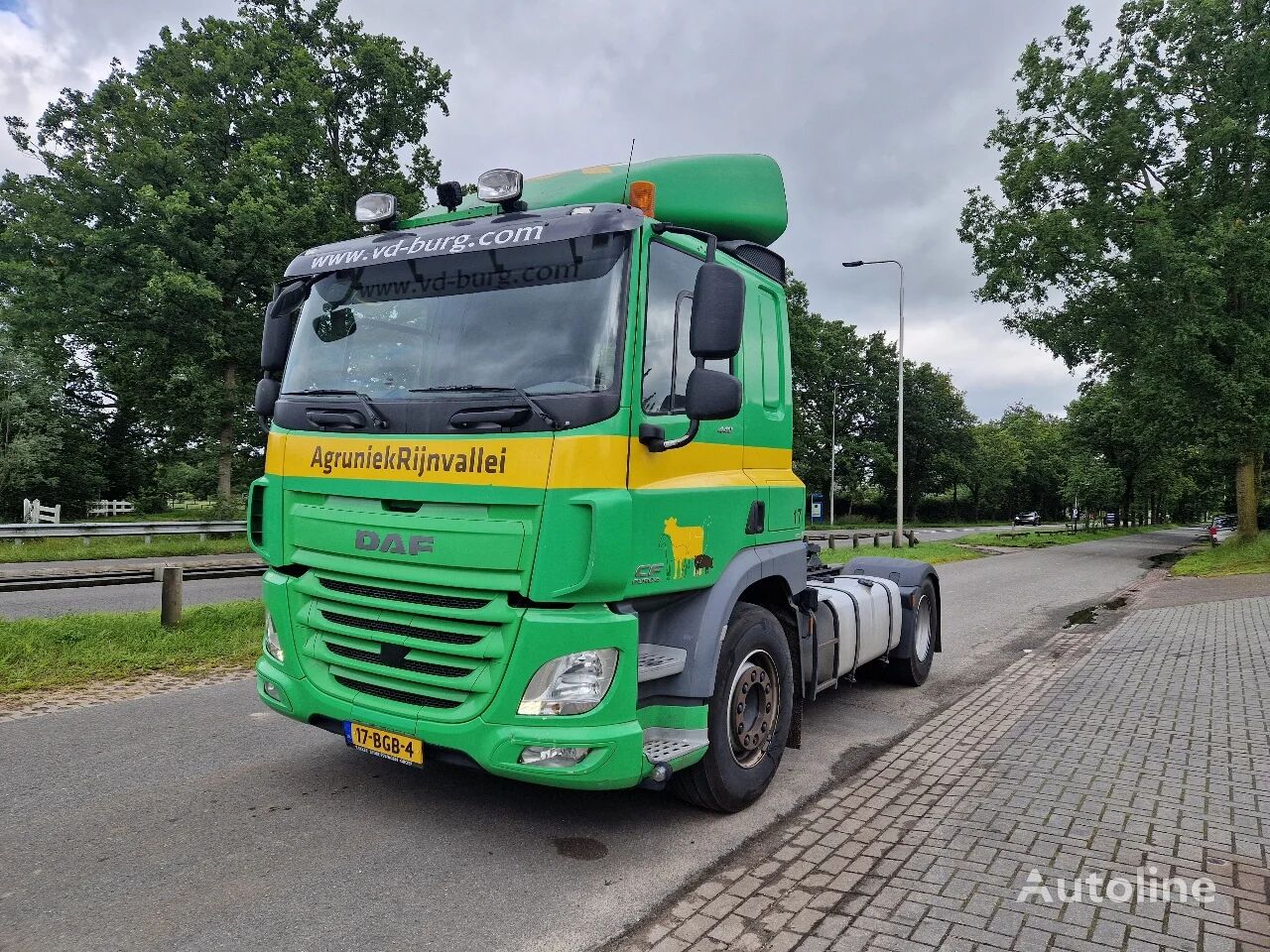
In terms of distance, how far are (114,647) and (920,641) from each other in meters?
7.37

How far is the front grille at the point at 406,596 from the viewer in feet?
11.1

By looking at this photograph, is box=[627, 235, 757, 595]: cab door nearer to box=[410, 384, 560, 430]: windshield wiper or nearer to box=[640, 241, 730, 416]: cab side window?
box=[640, 241, 730, 416]: cab side window

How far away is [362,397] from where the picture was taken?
12.6 feet

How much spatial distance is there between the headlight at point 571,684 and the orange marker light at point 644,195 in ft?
7.03

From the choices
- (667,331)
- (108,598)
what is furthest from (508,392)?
(108,598)

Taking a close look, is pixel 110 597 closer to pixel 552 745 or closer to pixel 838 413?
pixel 552 745

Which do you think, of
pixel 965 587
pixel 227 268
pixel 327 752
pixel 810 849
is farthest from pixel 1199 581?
pixel 227 268

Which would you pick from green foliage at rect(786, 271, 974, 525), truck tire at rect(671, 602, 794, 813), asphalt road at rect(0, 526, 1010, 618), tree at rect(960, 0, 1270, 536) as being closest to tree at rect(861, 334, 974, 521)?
green foliage at rect(786, 271, 974, 525)

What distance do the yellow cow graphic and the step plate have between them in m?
0.72

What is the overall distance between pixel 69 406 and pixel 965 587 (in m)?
35.5

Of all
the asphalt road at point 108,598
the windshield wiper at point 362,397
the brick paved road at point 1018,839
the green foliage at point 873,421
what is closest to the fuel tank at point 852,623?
the brick paved road at point 1018,839

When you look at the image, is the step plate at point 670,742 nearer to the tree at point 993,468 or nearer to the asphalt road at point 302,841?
the asphalt road at point 302,841

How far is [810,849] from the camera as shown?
3758mm

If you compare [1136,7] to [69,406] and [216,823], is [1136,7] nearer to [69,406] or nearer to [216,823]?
[216,823]
